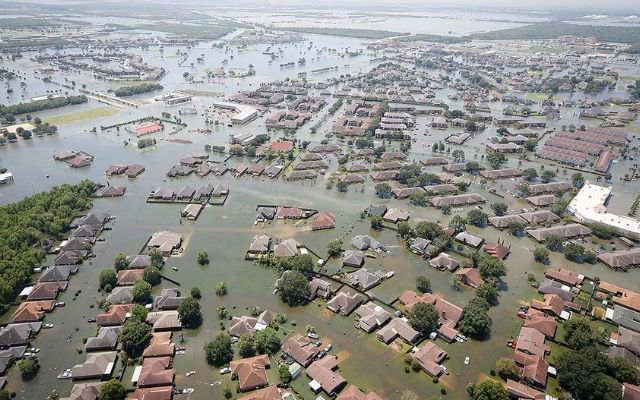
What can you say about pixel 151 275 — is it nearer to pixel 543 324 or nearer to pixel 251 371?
pixel 251 371

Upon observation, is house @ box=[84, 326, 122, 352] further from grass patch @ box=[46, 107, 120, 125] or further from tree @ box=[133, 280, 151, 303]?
grass patch @ box=[46, 107, 120, 125]

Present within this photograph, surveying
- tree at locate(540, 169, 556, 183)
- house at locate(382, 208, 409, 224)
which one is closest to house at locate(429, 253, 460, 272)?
house at locate(382, 208, 409, 224)

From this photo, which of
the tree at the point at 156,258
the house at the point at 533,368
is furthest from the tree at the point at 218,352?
the house at the point at 533,368

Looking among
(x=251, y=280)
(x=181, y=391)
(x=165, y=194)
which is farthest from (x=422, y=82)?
(x=181, y=391)

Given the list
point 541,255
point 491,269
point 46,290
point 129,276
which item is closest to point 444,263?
point 491,269

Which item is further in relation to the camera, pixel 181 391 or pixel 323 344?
pixel 323 344

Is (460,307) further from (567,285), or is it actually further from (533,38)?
(533,38)
